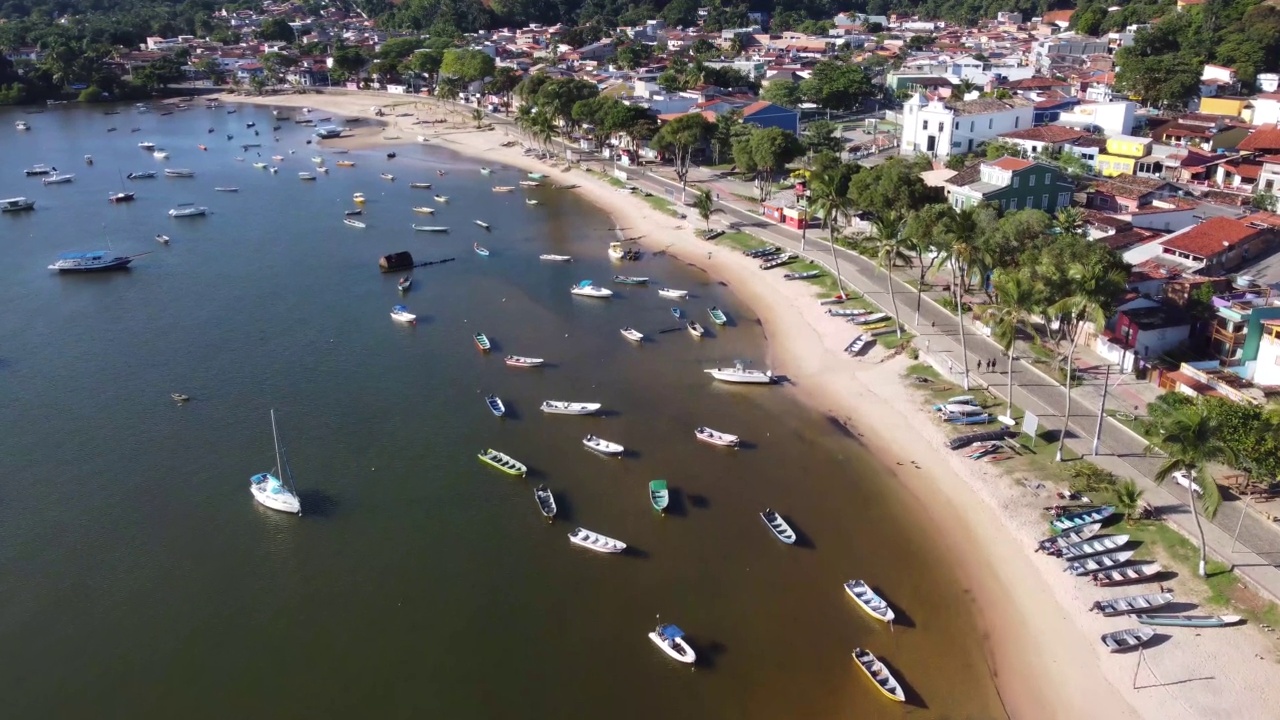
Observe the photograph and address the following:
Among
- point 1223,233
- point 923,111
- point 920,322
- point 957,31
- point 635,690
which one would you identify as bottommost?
point 635,690

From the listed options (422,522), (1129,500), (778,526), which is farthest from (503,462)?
(1129,500)

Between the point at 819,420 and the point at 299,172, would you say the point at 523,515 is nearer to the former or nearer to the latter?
the point at 819,420

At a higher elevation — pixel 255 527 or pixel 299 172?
pixel 299 172

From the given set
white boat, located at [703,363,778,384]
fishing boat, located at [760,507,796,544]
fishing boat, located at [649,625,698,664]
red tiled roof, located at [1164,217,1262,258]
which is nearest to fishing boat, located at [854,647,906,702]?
fishing boat, located at [649,625,698,664]

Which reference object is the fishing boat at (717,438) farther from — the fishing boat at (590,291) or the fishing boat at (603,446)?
the fishing boat at (590,291)

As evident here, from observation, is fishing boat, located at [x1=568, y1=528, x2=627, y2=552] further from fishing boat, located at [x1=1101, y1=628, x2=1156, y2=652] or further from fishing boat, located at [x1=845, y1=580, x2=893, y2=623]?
fishing boat, located at [x1=1101, y1=628, x2=1156, y2=652]

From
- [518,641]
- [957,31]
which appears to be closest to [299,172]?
[518,641]

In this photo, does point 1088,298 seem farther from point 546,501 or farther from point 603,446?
point 546,501
